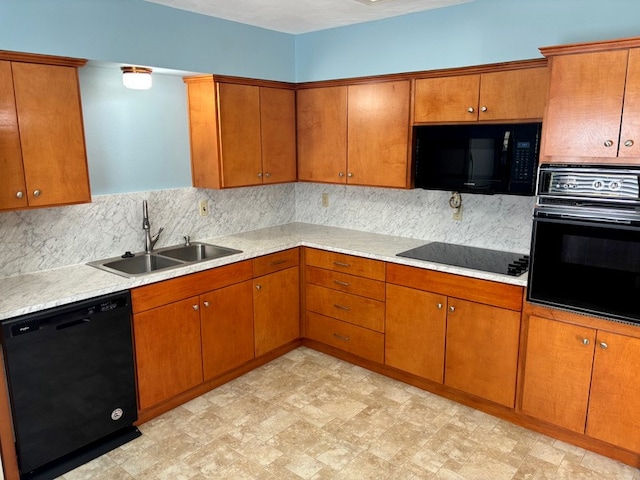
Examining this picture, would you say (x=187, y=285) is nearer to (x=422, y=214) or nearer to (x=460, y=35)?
(x=422, y=214)

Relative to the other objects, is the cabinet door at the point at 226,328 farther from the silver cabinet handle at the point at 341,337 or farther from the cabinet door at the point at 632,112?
the cabinet door at the point at 632,112

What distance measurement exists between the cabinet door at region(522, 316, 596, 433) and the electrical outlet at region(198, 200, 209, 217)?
93.4 inches

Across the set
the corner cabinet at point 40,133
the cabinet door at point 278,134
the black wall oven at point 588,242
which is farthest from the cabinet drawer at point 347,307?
the corner cabinet at point 40,133

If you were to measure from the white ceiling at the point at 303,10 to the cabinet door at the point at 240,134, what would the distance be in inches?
18.1

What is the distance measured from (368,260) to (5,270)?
2.19 m

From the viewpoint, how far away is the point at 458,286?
285 cm

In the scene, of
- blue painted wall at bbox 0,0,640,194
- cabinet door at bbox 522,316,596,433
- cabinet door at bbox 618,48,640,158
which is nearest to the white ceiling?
blue painted wall at bbox 0,0,640,194

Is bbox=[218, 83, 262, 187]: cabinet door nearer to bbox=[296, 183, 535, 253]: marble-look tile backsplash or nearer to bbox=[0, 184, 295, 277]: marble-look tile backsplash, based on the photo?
bbox=[0, 184, 295, 277]: marble-look tile backsplash

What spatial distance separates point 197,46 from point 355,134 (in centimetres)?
124

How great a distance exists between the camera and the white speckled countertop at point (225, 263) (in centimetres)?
235

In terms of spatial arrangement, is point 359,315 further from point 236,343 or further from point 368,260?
point 236,343

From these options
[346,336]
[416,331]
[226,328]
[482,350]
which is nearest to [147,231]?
[226,328]

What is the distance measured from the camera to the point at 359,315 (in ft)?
11.2

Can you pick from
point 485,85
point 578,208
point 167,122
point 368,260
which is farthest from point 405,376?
point 167,122
